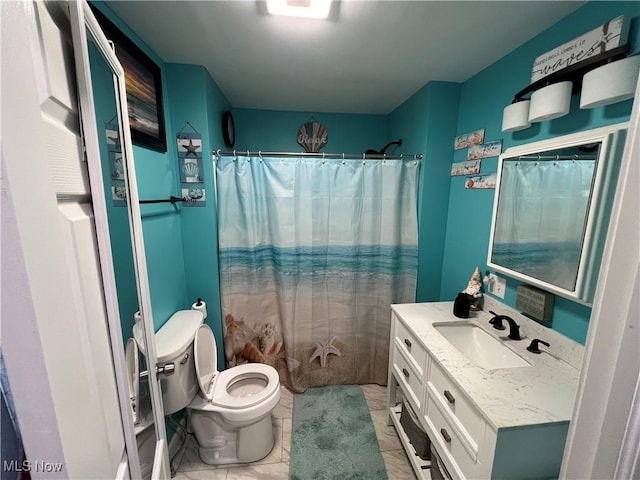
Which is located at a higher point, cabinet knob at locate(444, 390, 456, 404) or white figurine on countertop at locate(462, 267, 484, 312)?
white figurine on countertop at locate(462, 267, 484, 312)

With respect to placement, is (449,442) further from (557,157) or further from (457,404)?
(557,157)

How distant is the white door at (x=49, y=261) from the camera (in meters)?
0.30

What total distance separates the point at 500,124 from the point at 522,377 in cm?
135

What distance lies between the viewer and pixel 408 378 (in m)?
1.50

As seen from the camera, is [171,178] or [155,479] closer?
[155,479]

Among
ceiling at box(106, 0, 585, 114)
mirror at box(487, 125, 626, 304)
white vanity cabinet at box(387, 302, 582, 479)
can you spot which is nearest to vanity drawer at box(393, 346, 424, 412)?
white vanity cabinet at box(387, 302, 582, 479)

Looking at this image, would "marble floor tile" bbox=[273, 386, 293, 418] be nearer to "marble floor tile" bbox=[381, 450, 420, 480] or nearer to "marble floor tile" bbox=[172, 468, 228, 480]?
"marble floor tile" bbox=[172, 468, 228, 480]

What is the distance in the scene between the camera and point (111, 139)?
2.30 feet

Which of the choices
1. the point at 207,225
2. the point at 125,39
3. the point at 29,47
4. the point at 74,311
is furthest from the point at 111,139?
the point at 207,225

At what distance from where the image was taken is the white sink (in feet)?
4.13

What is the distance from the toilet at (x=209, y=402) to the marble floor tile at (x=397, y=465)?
2.40ft

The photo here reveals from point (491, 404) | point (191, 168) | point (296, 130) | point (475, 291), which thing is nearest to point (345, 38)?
point (191, 168)

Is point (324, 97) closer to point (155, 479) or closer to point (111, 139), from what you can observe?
point (111, 139)

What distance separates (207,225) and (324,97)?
57.0 inches
